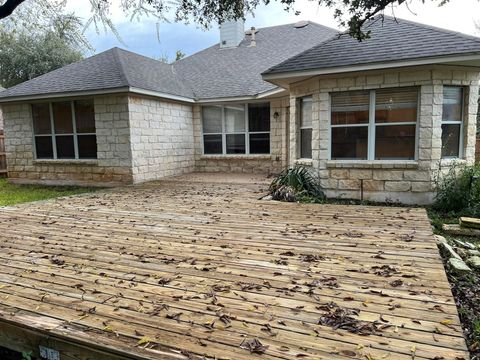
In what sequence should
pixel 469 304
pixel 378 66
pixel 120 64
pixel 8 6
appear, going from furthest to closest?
pixel 120 64 < pixel 378 66 < pixel 8 6 < pixel 469 304

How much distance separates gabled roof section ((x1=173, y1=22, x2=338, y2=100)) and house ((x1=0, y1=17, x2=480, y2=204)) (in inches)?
2.9

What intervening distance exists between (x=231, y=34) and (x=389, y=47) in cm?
962

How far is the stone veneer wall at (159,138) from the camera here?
10234mm

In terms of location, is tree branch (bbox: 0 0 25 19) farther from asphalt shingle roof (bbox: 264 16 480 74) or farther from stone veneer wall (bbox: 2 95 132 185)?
asphalt shingle roof (bbox: 264 16 480 74)

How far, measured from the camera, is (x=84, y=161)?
10.7 m

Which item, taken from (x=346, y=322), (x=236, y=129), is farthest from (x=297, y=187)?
(x=346, y=322)

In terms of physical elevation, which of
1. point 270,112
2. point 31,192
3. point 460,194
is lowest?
point 31,192

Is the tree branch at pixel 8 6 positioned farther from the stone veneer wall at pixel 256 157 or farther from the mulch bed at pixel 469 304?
the stone veneer wall at pixel 256 157

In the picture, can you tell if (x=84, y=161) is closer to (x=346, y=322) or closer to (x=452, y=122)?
(x=452, y=122)

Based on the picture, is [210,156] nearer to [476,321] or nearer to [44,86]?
[44,86]

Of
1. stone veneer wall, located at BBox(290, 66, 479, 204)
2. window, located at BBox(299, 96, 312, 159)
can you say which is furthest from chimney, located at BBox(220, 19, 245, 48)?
stone veneer wall, located at BBox(290, 66, 479, 204)

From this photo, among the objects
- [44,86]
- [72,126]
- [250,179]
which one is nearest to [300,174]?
[250,179]

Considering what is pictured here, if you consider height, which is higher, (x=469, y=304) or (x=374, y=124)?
(x=374, y=124)

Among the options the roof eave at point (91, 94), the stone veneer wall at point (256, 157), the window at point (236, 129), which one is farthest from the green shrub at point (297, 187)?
the roof eave at point (91, 94)
